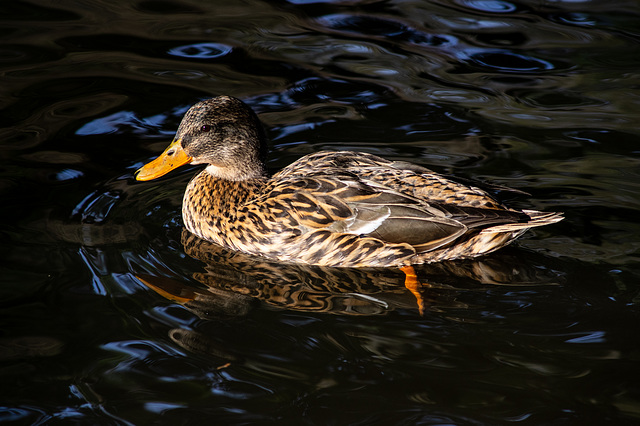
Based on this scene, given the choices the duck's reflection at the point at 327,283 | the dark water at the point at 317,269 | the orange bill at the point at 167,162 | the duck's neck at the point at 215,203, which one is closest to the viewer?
the dark water at the point at 317,269

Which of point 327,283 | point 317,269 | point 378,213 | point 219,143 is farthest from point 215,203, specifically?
point 378,213

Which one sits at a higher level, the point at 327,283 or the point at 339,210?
the point at 339,210

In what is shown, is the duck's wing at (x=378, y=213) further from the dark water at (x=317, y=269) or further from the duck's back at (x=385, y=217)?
the dark water at (x=317, y=269)

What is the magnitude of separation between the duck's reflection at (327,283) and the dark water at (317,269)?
26 millimetres

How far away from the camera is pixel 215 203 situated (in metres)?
6.96

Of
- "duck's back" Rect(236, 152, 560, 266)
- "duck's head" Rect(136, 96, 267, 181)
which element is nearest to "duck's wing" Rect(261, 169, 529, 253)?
"duck's back" Rect(236, 152, 560, 266)

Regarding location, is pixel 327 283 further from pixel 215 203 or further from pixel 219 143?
pixel 219 143

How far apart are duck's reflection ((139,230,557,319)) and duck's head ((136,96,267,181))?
0.83 meters

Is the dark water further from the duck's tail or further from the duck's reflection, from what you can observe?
the duck's tail

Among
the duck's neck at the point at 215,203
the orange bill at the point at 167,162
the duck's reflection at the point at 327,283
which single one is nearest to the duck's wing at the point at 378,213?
the duck's reflection at the point at 327,283

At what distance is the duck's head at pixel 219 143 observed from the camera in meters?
6.86

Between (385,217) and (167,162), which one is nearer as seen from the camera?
(385,217)

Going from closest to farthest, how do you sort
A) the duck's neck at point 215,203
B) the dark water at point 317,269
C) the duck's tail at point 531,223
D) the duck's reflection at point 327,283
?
1. the dark water at point 317,269
2. the duck's reflection at point 327,283
3. the duck's tail at point 531,223
4. the duck's neck at point 215,203

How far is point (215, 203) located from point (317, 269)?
1.20 meters
